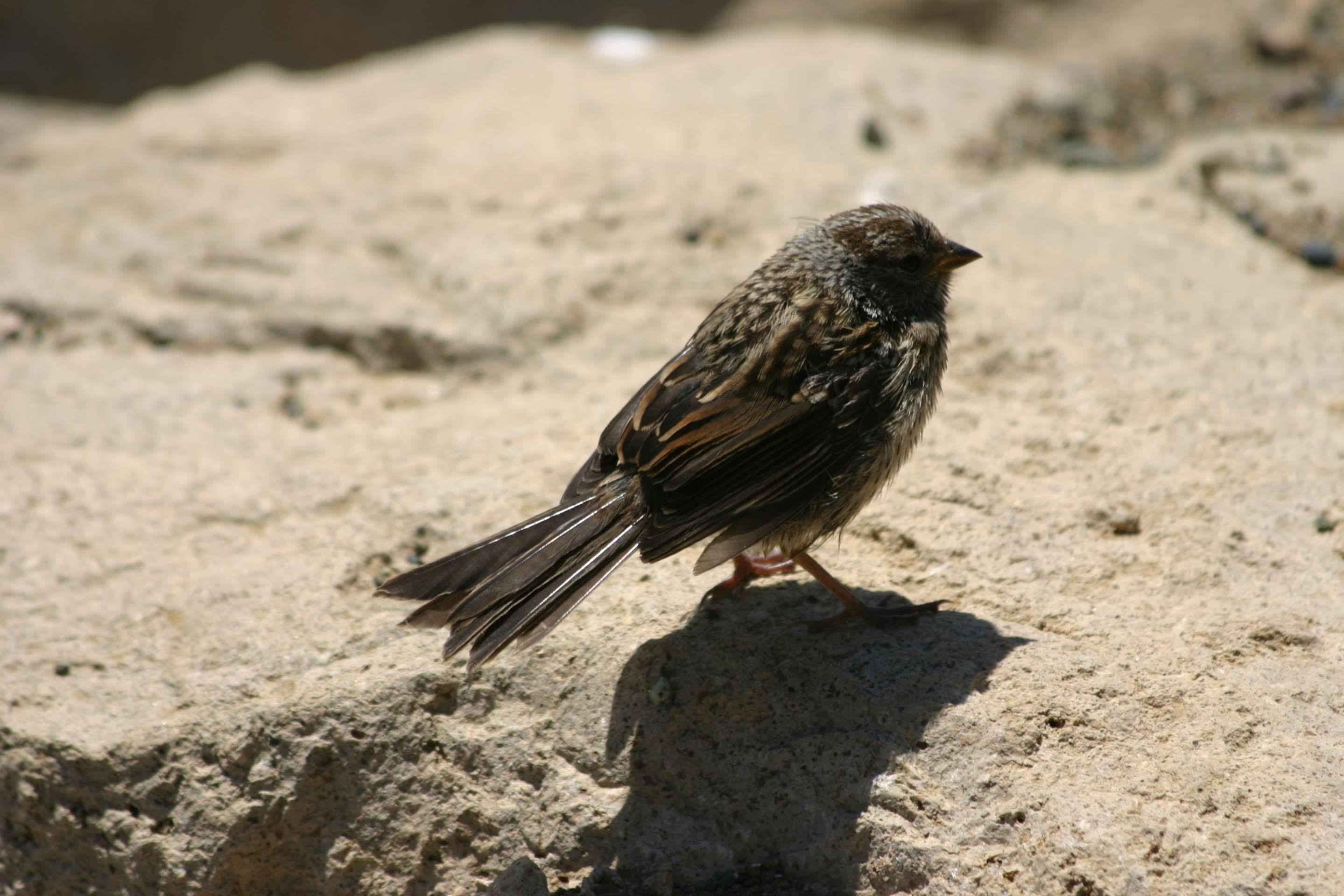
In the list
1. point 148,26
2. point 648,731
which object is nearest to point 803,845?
point 648,731

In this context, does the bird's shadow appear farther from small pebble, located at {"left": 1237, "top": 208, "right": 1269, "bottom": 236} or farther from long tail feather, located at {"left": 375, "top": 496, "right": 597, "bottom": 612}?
small pebble, located at {"left": 1237, "top": 208, "right": 1269, "bottom": 236}

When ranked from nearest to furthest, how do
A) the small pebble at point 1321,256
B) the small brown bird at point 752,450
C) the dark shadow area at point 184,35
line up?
1. the small brown bird at point 752,450
2. the small pebble at point 1321,256
3. the dark shadow area at point 184,35

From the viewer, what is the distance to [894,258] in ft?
14.2

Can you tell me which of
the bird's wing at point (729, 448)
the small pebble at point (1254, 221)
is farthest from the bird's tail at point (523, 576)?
the small pebble at point (1254, 221)

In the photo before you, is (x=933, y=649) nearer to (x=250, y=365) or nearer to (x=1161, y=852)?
(x=1161, y=852)

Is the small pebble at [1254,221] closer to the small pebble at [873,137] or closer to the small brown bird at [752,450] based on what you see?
the small pebble at [873,137]

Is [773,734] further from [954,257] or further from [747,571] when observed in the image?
[954,257]

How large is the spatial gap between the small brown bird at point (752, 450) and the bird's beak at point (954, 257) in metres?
Answer: 0.07

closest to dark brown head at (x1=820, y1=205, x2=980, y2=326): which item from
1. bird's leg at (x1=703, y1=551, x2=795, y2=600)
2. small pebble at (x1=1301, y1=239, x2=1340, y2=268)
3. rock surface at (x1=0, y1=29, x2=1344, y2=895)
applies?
rock surface at (x1=0, y1=29, x2=1344, y2=895)

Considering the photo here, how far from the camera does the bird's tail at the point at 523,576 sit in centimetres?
348

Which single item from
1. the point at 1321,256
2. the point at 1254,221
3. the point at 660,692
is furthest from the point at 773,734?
the point at 1254,221

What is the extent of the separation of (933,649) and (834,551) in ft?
2.33

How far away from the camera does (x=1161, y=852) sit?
3191mm

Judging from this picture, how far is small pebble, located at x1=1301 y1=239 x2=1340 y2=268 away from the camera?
5648 mm
